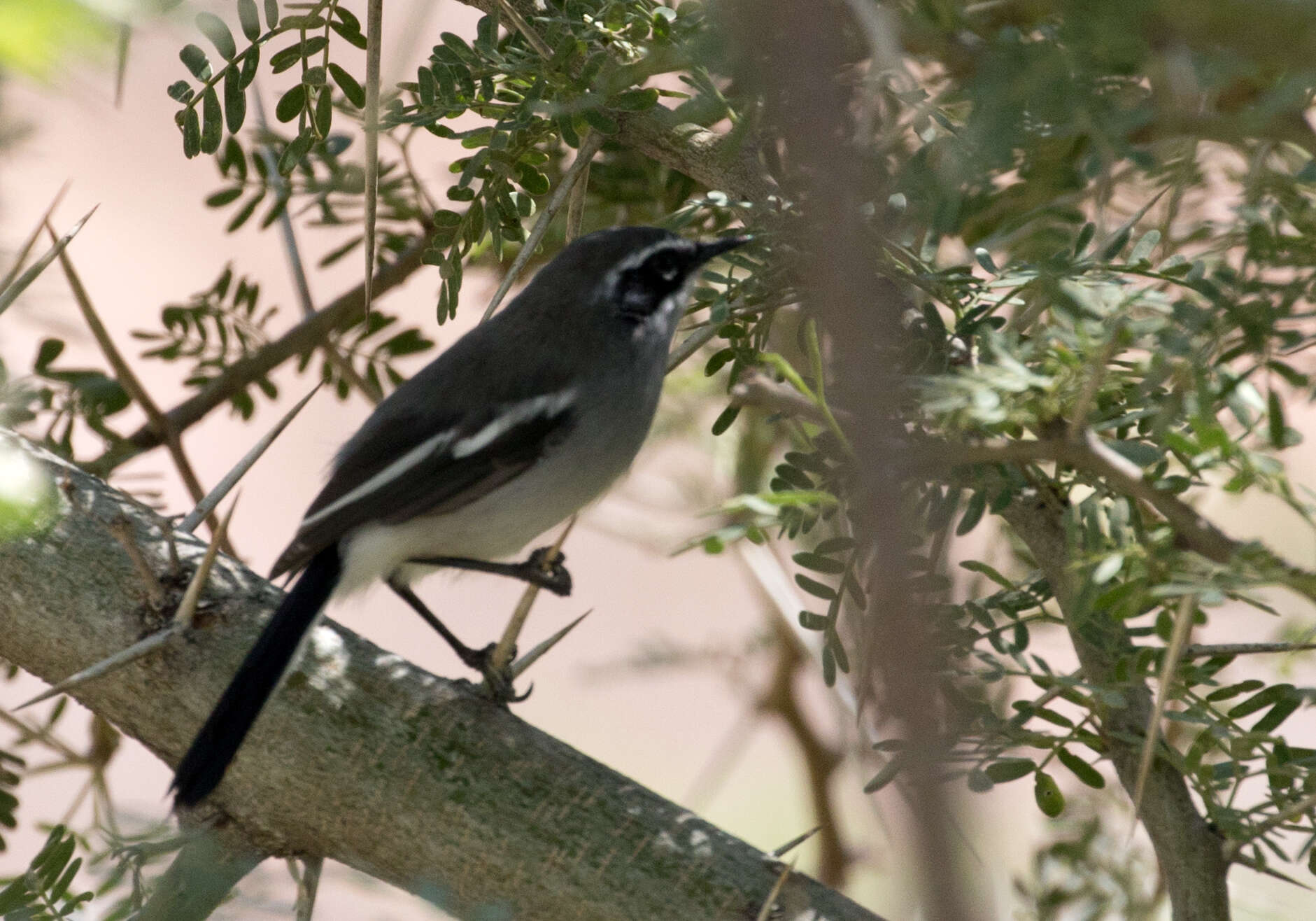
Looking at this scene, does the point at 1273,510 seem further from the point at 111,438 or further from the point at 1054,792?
the point at 111,438

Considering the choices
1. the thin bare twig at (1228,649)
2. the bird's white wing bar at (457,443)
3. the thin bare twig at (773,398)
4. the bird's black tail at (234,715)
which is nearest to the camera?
the thin bare twig at (773,398)

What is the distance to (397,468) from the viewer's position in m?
2.51

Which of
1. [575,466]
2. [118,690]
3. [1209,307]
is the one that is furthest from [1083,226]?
[118,690]

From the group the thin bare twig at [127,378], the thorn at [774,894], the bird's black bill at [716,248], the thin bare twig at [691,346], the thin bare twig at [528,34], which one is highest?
the bird's black bill at [716,248]

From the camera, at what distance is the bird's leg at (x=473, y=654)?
182 centimetres

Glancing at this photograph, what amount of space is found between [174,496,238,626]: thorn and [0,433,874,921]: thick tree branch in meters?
0.07

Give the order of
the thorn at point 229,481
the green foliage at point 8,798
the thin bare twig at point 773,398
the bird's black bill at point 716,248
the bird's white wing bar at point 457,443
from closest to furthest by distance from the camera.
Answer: the thin bare twig at point 773,398 → the thorn at point 229,481 → the bird's black bill at point 716,248 → the green foliage at point 8,798 → the bird's white wing bar at point 457,443

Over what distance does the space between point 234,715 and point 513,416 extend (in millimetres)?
973

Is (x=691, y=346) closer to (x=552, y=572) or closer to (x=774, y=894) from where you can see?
(x=774, y=894)

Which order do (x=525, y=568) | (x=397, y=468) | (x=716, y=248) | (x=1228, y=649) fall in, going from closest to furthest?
1. (x=1228, y=649)
2. (x=716, y=248)
3. (x=397, y=468)
4. (x=525, y=568)

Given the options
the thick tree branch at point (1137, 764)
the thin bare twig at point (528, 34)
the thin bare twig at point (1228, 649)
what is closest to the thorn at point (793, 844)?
the thick tree branch at point (1137, 764)

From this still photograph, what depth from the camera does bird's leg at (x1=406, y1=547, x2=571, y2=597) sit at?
2.53 metres

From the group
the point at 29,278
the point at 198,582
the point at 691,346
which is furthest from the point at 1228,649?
the point at 29,278

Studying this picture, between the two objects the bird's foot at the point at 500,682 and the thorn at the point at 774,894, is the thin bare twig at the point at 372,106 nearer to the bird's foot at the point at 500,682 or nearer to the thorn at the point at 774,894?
the bird's foot at the point at 500,682
